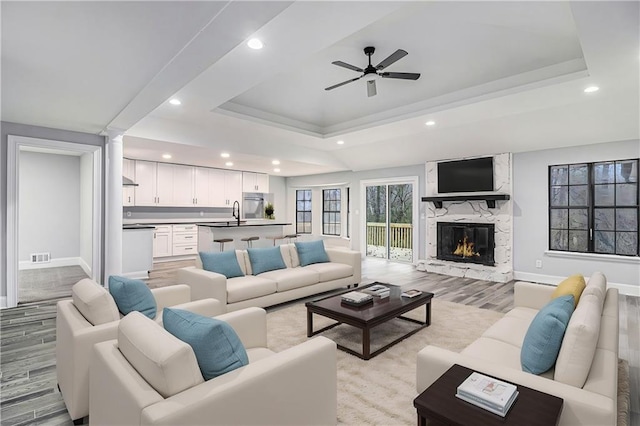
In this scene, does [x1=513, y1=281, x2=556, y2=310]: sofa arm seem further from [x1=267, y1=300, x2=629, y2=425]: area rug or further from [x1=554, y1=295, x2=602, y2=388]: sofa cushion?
[x1=554, y1=295, x2=602, y2=388]: sofa cushion

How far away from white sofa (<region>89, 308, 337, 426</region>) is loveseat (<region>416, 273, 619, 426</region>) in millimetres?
640

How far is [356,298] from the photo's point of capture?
3320 millimetres

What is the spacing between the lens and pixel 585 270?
5.45 m

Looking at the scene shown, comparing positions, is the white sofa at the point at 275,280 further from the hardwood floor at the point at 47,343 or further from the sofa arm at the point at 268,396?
the sofa arm at the point at 268,396

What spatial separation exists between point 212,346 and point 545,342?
1.64 meters

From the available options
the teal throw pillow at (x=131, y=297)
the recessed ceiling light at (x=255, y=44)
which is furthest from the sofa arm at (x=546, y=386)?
the recessed ceiling light at (x=255, y=44)

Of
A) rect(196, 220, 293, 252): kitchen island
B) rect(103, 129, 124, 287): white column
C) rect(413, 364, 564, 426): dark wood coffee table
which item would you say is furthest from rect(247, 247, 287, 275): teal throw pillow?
rect(413, 364, 564, 426): dark wood coffee table

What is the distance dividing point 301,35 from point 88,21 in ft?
4.72

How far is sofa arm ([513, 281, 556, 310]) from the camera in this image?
2.98 m

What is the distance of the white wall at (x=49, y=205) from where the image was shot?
22.7 feet

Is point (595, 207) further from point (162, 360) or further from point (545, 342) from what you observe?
point (162, 360)

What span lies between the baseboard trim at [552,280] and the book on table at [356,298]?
4158 millimetres

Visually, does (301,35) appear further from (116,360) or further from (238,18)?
(116,360)

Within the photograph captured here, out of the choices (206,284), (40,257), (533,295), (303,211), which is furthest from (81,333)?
(303,211)
